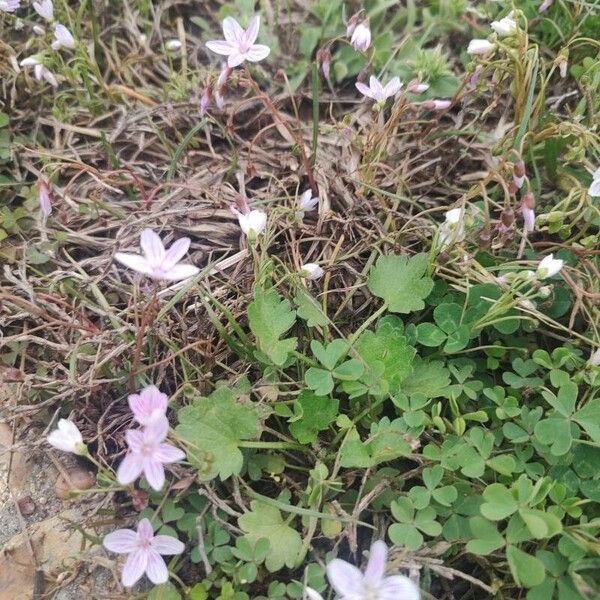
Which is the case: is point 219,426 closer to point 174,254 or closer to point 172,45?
point 174,254

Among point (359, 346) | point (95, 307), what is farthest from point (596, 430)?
point (95, 307)

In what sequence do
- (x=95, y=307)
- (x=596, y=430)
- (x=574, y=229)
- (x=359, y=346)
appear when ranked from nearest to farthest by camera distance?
(x=596, y=430) < (x=359, y=346) < (x=95, y=307) < (x=574, y=229)

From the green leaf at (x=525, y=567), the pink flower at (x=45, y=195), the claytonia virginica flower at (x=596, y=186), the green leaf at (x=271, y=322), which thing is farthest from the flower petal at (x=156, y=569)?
the claytonia virginica flower at (x=596, y=186)

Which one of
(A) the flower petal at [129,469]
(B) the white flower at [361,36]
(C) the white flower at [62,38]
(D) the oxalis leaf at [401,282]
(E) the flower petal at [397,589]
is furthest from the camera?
(C) the white flower at [62,38]

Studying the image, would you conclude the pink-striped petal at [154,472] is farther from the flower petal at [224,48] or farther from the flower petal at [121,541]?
the flower petal at [224,48]

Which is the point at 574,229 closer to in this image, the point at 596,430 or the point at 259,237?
the point at 596,430

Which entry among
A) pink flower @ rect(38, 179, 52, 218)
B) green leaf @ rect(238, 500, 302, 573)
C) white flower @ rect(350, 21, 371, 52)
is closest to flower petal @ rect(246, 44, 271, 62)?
white flower @ rect(350, 21, 371, 52)
